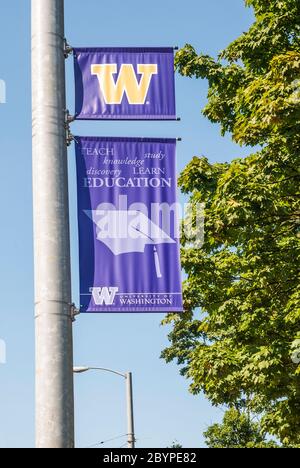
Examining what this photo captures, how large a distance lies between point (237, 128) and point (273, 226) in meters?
2.39

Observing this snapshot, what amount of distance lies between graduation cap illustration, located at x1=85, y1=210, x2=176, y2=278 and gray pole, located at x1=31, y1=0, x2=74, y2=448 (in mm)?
726

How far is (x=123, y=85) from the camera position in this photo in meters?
8.41

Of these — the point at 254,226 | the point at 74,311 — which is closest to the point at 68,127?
the point at 74,311

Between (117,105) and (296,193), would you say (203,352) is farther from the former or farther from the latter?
(117,105)

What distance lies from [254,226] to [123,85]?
945 centimetres

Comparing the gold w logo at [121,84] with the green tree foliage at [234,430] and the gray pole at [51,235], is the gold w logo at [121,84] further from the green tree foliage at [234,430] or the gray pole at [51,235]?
the green tree foliage at [234,430]

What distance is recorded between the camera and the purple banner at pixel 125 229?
788 cm

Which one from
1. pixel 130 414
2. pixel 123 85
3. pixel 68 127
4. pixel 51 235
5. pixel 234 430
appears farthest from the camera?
pixel 234 430

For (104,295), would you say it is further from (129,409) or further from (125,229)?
(129,409)

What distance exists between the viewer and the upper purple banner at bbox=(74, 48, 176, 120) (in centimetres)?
832

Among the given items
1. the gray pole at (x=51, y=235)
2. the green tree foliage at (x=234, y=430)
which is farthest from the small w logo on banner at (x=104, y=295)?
the green tree foliage at (x=234, y=430)

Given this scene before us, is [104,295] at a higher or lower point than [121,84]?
lower

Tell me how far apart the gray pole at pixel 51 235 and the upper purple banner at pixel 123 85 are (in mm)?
694
